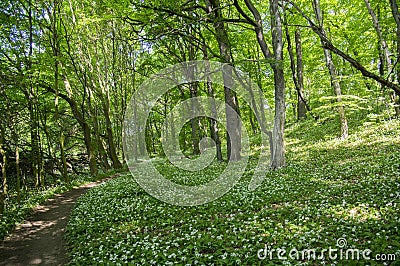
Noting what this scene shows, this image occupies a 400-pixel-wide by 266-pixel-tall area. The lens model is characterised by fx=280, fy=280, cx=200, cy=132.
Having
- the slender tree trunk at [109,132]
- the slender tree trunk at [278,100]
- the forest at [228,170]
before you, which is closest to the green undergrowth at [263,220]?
the forest at [228,170]

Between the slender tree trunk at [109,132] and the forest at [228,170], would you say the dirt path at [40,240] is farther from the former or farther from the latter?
the slender tree trunk at [109,132]

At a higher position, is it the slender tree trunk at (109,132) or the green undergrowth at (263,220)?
the slender tree trunk at (109,132)

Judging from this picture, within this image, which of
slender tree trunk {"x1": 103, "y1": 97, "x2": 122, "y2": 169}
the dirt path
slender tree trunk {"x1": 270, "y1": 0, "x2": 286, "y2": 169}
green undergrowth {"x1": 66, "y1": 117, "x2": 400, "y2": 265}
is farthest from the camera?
slender tree trunk {"x1": 103, "y1": 97, "x2": 122, "y2": 169}

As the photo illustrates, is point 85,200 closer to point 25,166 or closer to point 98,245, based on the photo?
point 98,245

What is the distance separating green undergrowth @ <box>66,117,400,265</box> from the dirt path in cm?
44

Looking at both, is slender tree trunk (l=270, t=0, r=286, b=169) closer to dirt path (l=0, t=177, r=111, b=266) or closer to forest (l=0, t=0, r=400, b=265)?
forest (l=0, t=0, r=400, b=265)

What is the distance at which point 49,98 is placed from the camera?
23.3 m

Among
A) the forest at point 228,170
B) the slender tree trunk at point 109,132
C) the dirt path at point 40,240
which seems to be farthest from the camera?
the slender tree trunk at point 109,132

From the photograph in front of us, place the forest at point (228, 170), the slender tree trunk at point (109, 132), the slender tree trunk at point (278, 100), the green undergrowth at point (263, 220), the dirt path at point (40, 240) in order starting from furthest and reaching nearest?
1. the slender tree trunk at point (109, 132)
2. the slender tree trunk at point (278, 100)
3. the dirt path at point (40, 240)
4. the forest at point (228, 170)
5. the green undergrowth at point (263, 220)

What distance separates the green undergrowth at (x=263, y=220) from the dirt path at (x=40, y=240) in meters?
→ 0.44

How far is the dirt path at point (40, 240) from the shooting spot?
7.84 meters

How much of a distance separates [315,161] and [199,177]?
625 centimetres

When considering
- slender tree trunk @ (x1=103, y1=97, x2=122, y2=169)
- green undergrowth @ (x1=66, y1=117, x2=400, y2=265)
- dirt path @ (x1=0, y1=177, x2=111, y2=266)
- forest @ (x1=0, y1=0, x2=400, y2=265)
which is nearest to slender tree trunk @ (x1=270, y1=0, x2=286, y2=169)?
forest @ (x1=0, y1=0, x2=400, y2=265)

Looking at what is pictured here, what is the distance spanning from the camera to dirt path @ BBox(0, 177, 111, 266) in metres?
7.84
